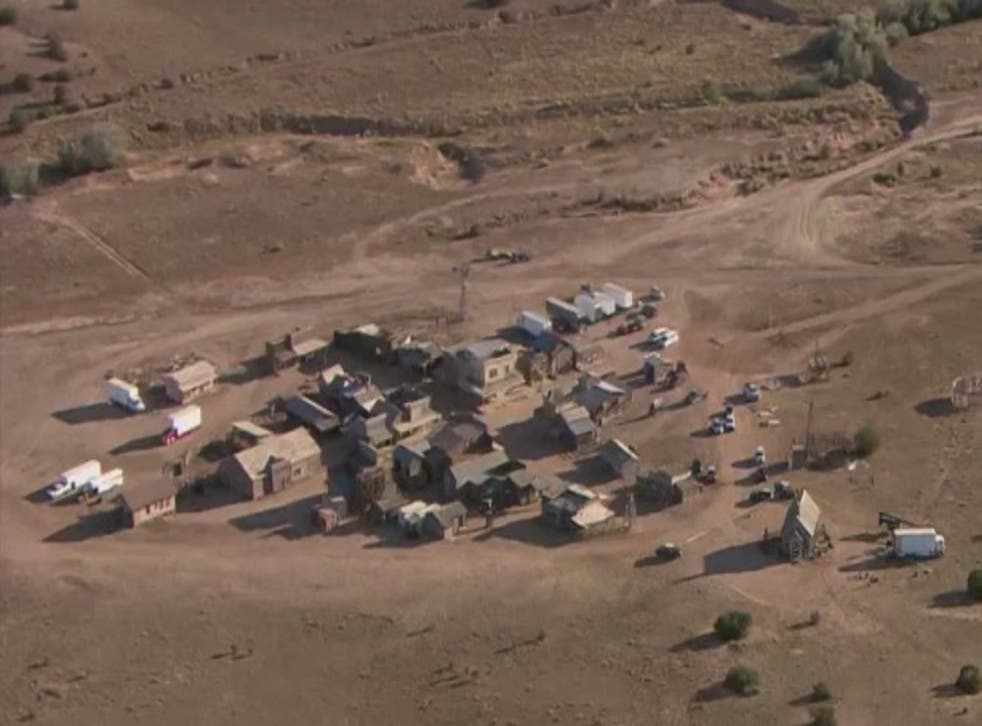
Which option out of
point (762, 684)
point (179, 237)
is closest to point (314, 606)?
point (762, 684)

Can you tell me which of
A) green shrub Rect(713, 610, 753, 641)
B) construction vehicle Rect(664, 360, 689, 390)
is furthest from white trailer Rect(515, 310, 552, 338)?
green shrub Rect(713, 610, 753, 641)

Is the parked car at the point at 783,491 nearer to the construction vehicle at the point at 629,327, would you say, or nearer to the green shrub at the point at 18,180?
the construction vehicle at the point at 629,327

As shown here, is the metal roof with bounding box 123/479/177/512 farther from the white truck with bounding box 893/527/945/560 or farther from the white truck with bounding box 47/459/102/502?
the white truck with bounding box 893/527/945/560

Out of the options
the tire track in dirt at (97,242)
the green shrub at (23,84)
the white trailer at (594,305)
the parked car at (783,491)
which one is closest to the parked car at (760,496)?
the parked car at (783,491)

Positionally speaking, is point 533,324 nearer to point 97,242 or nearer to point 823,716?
point 97,242

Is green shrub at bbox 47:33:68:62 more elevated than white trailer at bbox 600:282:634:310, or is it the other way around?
green shrub at bbox 47:33:68:62

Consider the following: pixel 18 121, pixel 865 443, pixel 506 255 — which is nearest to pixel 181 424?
pixel 506 255

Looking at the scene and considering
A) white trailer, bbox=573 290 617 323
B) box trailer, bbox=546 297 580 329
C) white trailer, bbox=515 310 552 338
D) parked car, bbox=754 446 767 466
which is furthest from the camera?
white trailer, bbox=573 290 617 323
